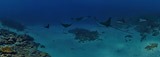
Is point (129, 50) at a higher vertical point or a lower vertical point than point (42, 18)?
lower

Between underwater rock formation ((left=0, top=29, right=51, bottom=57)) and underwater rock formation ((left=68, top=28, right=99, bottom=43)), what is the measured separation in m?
2.50

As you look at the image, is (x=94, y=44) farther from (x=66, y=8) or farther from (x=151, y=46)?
(x=66, y=8)

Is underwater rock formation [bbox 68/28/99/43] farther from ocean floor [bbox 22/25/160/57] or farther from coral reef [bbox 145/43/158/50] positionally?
coral reef [bbox 145/43/158/50]

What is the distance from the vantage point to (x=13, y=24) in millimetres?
21391

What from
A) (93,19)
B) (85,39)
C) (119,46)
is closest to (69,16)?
(93,19)

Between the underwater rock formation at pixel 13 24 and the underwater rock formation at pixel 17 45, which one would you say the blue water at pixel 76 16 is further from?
the underwater rock formation at pixel 17 45

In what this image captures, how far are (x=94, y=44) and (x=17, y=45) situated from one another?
13.7 ft

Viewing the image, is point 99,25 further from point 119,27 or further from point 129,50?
point 129,50

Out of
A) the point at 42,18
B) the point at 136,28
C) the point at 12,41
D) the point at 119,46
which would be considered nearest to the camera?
the point at 12,41

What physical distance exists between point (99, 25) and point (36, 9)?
4.50m

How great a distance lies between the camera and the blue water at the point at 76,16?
19359 millimetres

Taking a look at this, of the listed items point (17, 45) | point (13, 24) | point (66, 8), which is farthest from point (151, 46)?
point (13, 24)

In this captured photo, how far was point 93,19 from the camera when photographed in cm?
2236

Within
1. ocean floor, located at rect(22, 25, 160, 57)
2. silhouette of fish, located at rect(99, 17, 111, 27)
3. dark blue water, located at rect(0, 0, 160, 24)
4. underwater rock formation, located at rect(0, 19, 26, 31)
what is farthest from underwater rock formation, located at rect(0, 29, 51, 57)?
silhouette of fish, located at rect(99, 17, 111, 27)
